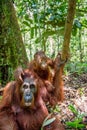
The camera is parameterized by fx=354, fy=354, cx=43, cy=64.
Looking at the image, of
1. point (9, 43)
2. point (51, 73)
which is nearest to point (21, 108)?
point (51, 73)

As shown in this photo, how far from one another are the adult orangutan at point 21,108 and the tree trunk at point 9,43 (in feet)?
4.71

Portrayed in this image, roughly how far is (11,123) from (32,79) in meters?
0.60

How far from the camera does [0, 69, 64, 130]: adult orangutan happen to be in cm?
421

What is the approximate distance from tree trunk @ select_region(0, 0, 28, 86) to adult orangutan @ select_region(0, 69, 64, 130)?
143cm

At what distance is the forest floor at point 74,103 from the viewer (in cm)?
431

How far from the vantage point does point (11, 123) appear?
419 centimetres

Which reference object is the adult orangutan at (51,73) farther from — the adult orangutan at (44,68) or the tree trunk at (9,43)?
the tree trunk at (9,43)

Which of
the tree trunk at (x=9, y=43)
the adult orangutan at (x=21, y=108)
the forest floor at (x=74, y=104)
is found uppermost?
the tree trunk at (x=9, y=43)

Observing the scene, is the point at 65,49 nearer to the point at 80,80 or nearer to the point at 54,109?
the point at 54,109

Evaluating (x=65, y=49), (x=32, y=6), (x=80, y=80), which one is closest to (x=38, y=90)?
(x=65, y=49)

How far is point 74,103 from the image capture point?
5004 mm

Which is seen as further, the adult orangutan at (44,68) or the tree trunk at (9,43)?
the tree trunk at (9,43)

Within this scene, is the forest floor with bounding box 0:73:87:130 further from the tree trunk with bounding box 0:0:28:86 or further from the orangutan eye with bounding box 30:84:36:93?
the tree trunk with bounding box 0:0:28:86

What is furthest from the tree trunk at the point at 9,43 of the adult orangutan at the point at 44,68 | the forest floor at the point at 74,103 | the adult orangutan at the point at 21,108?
the adult orangutan at the point at 21,108
